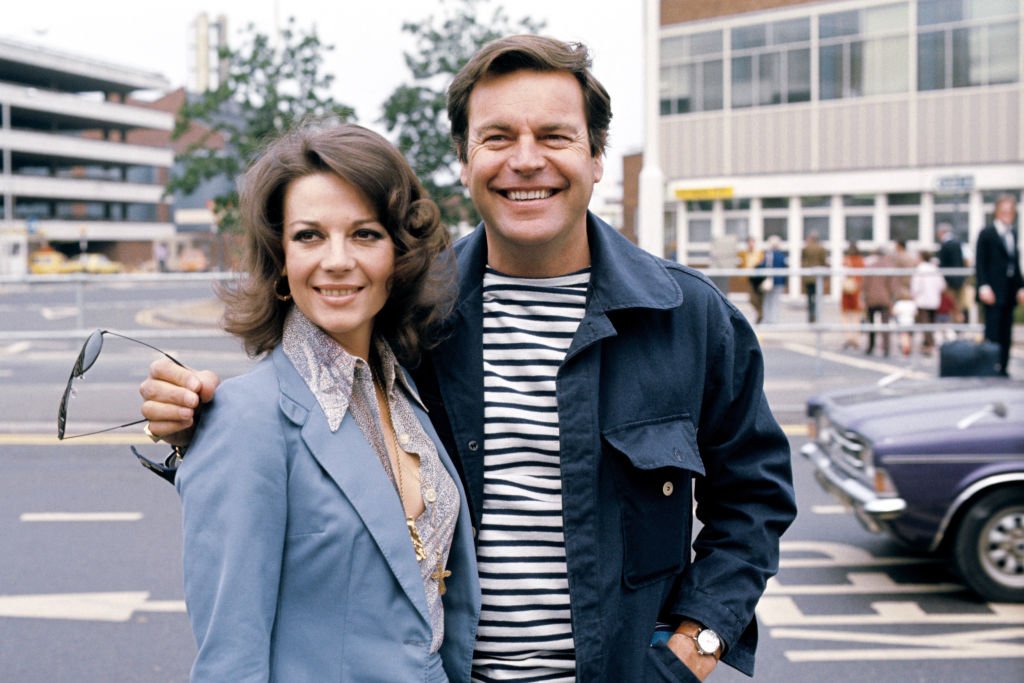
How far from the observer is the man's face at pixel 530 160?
212 centimetres

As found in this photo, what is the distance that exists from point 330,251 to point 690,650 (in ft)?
3.29

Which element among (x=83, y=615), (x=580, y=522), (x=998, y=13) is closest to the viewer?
(x=580, y=522)

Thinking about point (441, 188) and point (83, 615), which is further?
point (441, 188)

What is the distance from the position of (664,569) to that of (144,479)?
7.02m

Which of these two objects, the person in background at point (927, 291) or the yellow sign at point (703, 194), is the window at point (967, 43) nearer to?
the yellow sign at point (703, 194)

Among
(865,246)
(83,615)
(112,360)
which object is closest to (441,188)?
(112,360)

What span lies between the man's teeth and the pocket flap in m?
0.46

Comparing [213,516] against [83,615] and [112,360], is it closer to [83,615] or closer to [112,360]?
[83,615]

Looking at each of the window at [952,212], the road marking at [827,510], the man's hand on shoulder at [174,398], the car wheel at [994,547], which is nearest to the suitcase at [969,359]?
the road marking at [827,510]

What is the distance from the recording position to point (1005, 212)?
Result: 476 inches

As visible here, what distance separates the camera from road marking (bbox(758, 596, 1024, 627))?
5418mm

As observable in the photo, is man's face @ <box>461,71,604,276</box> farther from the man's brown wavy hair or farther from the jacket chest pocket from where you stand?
the jacket chest pocket

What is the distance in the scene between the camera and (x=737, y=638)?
225 centimetres

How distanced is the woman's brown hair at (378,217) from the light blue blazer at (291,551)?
0.70 ft
